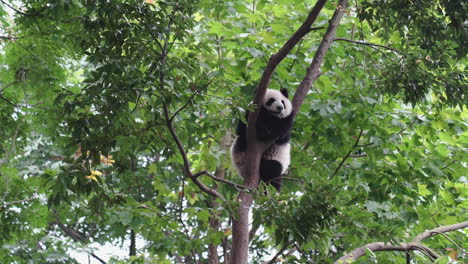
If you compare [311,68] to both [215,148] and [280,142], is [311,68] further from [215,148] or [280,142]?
[215,148]

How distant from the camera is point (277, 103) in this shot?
615 cm

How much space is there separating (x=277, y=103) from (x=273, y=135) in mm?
534

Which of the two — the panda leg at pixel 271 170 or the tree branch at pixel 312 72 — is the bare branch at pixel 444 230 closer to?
the panda leg at pixel 271 170

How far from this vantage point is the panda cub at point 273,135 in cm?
591

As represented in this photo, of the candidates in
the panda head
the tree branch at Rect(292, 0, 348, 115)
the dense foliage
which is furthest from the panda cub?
the tree branch at Rect(292, 0, 348, 115)

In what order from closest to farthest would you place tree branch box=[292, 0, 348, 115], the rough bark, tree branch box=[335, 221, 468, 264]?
the rough bark < tree branch box=[335, 221, 468, 264] < tree branch box=[292, 0, 348, 115]

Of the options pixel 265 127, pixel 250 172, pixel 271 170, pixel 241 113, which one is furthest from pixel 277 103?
pixel 241 113

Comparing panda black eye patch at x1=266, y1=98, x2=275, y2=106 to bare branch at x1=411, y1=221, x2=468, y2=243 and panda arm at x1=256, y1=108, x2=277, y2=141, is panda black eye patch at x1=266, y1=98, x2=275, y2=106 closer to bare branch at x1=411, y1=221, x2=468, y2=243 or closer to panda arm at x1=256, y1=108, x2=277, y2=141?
panda arm at x1=256, y1=108, x2=277, y2=141

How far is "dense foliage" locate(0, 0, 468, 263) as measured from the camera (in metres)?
3.91

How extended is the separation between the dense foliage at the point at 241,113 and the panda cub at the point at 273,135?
0.20 metres

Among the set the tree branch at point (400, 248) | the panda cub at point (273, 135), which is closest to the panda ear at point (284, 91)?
the panda cub at point (273, 135)

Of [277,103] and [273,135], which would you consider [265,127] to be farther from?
[277,103]

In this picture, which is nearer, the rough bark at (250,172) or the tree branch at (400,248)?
the rough bark at (250,172)

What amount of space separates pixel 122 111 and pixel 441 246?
194 inches
